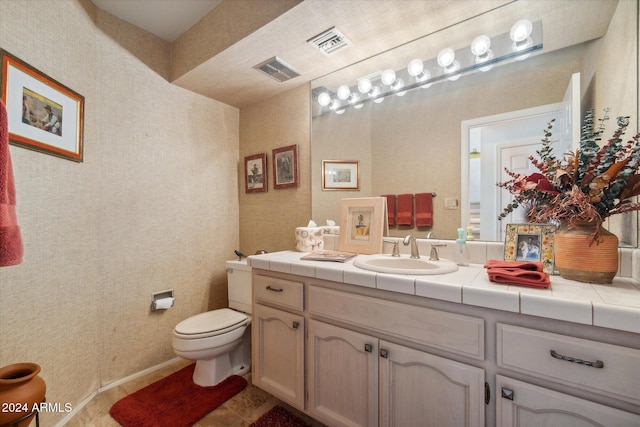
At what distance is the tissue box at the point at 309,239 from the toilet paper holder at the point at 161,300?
1069 mm

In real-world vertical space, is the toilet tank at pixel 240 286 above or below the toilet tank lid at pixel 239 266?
below

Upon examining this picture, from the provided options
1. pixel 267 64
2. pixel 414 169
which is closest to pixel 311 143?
pixel 267 64

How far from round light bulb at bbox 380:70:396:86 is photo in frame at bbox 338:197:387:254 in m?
0.77

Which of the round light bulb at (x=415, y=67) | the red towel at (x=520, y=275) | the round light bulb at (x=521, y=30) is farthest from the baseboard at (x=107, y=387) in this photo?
the round light bulb at (x=521, y=30)

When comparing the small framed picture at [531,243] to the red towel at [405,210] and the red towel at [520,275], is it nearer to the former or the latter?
the red towel at [520,275]

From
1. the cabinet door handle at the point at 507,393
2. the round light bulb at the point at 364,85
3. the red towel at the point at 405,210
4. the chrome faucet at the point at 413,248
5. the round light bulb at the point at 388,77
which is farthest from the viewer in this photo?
the round light bulb at the point at 364,85

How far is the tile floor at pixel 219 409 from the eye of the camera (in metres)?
1.47

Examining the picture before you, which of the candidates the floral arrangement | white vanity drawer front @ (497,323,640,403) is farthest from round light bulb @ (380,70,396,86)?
white vanity drawer front @ (497,323,640,403)

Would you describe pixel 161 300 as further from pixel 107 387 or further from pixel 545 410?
pixel 545 410

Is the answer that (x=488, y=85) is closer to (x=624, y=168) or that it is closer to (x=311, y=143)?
(x=624, y=168)

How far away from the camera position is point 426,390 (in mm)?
1003

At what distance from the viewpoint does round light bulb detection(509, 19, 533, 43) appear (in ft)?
4.31

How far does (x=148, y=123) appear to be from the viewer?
1.97m

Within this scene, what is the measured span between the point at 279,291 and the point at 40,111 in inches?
59.0
